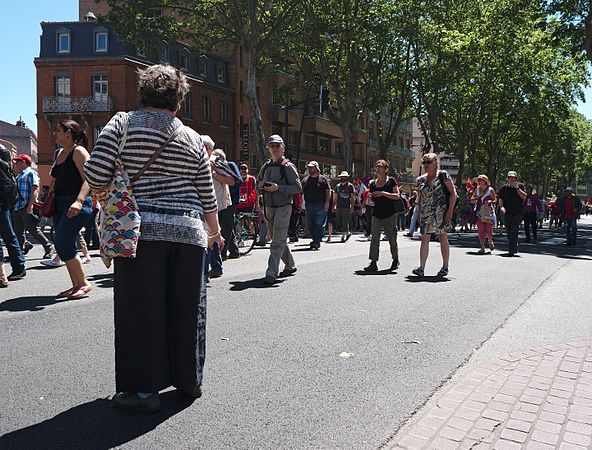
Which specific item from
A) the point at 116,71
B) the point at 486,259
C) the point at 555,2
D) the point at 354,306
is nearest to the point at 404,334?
the point at 354,306

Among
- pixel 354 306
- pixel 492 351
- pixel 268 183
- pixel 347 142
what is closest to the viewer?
pixel 492 351

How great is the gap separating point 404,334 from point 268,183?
139 inches

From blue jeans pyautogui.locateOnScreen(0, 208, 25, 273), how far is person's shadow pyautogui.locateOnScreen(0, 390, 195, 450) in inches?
196

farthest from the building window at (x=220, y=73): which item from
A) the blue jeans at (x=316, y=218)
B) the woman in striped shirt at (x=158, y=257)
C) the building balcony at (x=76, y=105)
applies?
the woman in striped shirt at (x=158, y=257)

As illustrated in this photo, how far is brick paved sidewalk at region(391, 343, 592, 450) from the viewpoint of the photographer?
319 centimetres

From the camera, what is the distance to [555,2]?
24.7 metres

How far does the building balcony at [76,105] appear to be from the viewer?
40.1 metres

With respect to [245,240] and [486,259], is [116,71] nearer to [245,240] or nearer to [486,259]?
[245,240]

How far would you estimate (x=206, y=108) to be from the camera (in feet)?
152

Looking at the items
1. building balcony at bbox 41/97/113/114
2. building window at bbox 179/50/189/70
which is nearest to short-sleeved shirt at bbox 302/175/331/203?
building balcony at bbox 41/97/113/114

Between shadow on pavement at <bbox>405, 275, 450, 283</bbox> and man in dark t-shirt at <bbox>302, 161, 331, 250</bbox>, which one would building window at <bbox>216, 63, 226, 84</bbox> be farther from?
shadow on pavement at <bbox>405, 275, 450, 283</bbox>

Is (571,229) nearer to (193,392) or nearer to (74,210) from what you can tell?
(74,210)

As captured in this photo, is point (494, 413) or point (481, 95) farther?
point (481, 95)

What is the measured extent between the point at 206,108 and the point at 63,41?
10468mm
